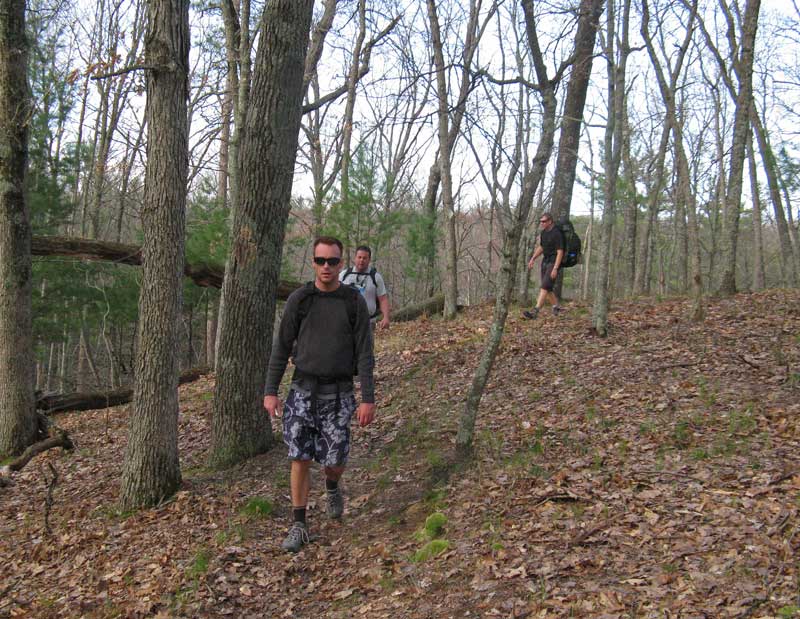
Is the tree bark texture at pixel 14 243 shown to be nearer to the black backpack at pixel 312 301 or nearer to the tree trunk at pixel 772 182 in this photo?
the black backpack at pixel 312 301

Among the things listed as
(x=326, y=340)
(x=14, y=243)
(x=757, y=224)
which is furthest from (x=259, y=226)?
(x=757, y=224)

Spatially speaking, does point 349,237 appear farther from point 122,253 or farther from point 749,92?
point 749,92

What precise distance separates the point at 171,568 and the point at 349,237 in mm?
12834

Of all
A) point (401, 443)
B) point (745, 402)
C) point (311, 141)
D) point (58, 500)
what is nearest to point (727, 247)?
point (745, 402)

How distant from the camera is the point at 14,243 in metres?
8.06

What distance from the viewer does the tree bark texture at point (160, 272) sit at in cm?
532

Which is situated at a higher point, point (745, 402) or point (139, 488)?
point (745, 402)

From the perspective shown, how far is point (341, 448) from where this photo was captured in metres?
4.61

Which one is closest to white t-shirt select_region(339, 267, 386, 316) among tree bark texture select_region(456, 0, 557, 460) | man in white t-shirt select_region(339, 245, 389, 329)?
man in white t-shirt select_region(339, 245, 389, 329)

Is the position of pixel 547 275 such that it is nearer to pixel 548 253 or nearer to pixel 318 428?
pixel 548 253

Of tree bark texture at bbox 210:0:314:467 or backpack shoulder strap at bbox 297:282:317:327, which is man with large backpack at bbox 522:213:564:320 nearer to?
tree bark texture at bbox 210:0:314:467

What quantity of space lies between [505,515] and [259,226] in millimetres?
3503

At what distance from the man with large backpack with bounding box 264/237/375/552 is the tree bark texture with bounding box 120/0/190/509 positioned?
155 cm

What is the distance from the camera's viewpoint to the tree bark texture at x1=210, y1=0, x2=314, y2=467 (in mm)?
5711
